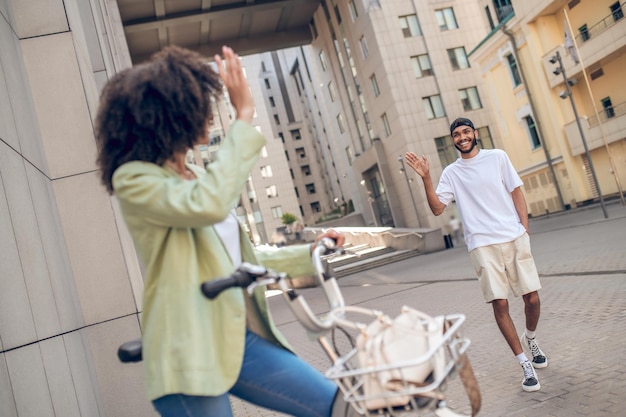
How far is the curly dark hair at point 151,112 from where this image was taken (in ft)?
6.16

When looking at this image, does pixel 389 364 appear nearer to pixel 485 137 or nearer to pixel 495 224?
pixel 495 224

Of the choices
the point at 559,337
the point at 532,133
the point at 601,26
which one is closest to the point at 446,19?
the point at 532,133

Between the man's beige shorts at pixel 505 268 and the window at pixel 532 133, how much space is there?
28.9 meters

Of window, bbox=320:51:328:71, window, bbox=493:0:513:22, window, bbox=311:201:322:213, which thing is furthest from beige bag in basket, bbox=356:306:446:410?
window, bbox=311:201:322:213

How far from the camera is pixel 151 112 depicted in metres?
1.86

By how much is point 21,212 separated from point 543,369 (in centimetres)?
408

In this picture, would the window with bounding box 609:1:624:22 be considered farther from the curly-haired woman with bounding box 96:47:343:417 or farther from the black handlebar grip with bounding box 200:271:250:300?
the black handlebar grip with bounding box 200:271:250:300

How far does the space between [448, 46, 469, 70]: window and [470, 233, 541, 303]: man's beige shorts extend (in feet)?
106

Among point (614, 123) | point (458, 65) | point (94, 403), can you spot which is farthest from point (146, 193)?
point (458, 65)

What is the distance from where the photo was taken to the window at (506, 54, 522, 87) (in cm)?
3125

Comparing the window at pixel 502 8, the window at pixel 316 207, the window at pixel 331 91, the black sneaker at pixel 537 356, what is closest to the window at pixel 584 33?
the window at pixel 502 8

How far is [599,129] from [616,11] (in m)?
5.13

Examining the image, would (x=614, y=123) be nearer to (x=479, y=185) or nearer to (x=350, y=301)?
(x=350, y=301)

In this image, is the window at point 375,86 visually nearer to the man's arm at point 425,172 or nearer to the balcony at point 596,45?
the balcony at point 596,45
